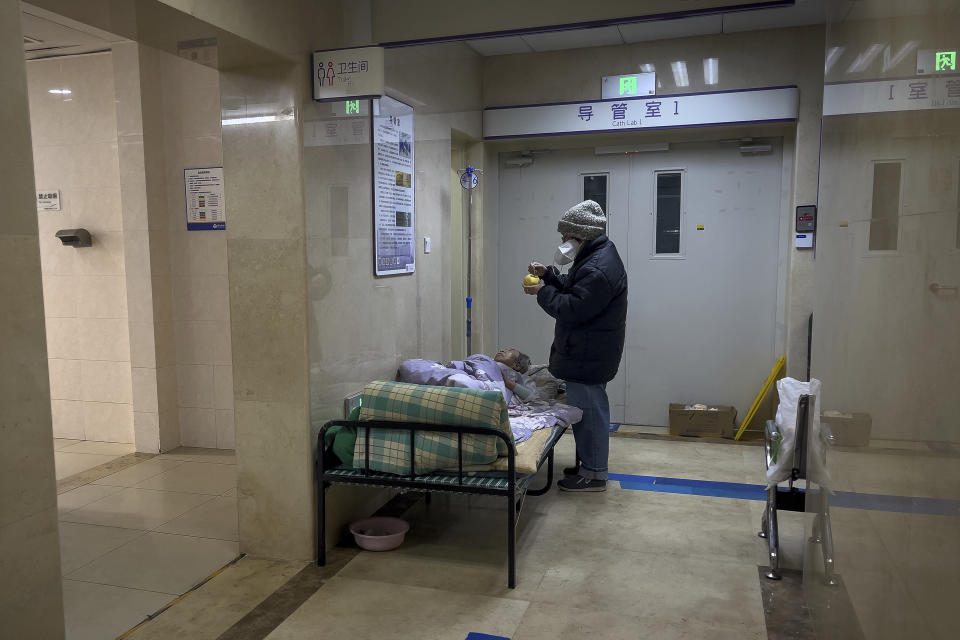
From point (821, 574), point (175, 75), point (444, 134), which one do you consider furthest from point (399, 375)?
point (175, 75)

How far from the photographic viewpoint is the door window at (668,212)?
5.81m

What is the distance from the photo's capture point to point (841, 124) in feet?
7.86

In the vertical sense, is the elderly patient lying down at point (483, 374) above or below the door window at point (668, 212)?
below

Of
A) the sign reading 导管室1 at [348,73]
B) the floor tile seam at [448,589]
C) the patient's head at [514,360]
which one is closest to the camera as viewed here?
the floor tile seam at [448,589]

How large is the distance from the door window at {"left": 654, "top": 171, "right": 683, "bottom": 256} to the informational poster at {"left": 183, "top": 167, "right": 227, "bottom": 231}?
3.34 metres

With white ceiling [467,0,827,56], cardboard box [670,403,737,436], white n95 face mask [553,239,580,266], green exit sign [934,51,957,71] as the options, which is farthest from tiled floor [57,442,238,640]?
white ceiling [467,0,827,56]

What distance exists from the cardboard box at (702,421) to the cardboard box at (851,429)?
129 inches

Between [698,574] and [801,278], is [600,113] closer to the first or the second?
[801,278]

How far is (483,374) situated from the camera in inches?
175

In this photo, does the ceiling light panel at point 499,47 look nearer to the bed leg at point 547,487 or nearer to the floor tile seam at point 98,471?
the bed leg at point 547,487

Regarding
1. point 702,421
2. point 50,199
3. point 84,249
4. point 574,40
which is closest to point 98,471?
point 84,249

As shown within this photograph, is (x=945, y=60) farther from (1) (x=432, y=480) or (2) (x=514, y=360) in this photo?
(2) (x=514, y=360)

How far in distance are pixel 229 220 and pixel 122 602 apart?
68.5 inches

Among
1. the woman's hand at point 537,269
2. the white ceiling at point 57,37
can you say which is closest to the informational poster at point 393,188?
the woman's hand at point 537,269
